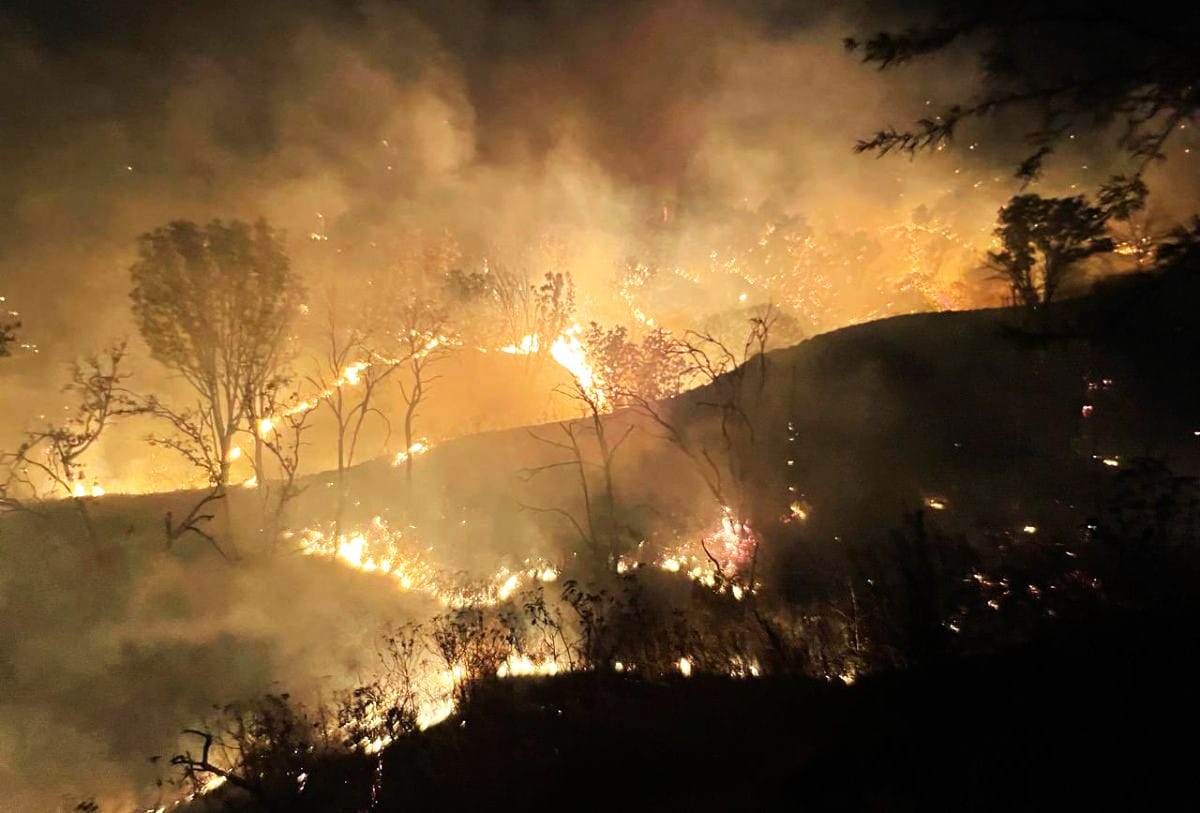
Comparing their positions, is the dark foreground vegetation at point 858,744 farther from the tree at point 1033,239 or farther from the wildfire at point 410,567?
the tree at point 1033,239

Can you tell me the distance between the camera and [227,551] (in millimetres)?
26844

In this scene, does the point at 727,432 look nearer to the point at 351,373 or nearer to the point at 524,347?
the point at 524,347

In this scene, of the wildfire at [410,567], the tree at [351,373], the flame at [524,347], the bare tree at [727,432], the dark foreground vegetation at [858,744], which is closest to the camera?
the dark foreground vegetation at [858,744]

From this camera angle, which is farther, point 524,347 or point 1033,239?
point 524,347

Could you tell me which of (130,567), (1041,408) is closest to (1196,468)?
(1041,408)

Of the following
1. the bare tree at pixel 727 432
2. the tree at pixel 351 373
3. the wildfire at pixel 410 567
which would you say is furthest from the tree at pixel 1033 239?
the tree at pixel 351 373

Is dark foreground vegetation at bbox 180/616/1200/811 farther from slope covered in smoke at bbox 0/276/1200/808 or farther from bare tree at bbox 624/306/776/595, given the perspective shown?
bare tree at bbox 624/306/776/595

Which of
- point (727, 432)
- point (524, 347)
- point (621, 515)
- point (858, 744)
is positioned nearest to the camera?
point (858, 744)

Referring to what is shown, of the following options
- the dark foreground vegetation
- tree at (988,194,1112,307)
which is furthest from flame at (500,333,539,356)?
the dark foreground vegetation

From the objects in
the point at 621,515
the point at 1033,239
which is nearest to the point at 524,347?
the point at 621,515

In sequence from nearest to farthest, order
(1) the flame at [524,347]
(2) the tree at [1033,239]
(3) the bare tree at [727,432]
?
(2) the tree at [1033,239], (3) the bare tree at [727,432], (1) the flame at [524,347]

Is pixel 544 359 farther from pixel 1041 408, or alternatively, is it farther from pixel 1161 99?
pixel 1161 99

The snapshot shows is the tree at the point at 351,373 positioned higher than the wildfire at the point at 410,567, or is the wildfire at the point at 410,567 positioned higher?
the tree at the point at 351,373

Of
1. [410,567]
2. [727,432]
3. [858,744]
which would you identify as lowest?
[858,744]
